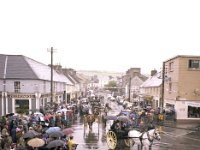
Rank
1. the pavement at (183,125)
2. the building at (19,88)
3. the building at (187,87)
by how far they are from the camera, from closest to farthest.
Answer: the pavement at (183,125) < the building at (187,87) < the building at (19,88)

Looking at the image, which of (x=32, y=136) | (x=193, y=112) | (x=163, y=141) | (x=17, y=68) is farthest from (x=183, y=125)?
(x=17, y=68)

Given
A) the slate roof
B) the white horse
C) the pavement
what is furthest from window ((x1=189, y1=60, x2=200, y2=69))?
the slate roof

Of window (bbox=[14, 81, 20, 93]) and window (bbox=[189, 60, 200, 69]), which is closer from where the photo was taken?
window (bbox=[189, 60, 200, 69])

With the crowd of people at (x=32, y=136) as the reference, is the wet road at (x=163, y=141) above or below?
below

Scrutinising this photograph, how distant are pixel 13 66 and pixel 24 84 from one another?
3.81 meters

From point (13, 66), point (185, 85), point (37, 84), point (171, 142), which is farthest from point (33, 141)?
point (13, 66)

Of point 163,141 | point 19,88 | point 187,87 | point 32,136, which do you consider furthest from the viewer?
point 19,88

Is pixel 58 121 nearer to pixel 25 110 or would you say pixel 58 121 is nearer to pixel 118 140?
pixel 118 140

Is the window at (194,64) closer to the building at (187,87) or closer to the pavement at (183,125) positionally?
the building at (187,87)

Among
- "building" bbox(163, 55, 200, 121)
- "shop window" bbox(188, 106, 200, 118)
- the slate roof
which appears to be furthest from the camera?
the slate roof

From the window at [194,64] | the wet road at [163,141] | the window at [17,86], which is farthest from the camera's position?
the window at [17,86]

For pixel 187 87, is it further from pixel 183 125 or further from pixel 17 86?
pixel 17 86

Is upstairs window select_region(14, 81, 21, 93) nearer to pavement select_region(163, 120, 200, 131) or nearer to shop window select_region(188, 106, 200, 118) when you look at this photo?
pavement select_region(163, 120, 200, 131)

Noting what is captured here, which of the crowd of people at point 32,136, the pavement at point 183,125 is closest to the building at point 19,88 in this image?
the crowd of people at point 32,136
